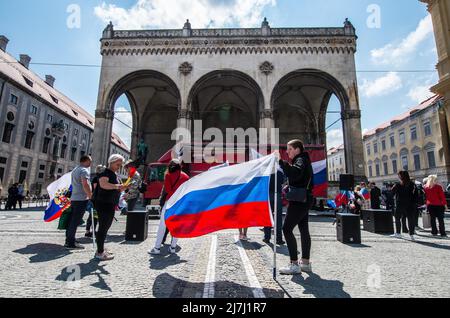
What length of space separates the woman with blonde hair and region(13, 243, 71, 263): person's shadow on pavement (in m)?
9.26

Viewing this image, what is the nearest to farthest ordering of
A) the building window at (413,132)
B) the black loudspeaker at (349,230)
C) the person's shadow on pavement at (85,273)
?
1. the person's shadow on pavement at (85,273)
2. the black loudspeaker at (349,230)
3. the building window at (413,132)

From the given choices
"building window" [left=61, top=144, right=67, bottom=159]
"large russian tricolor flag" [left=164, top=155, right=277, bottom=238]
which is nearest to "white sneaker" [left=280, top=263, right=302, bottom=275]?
"large russian tricolor flag" [left=164, top=155, right=277, bottom=238]

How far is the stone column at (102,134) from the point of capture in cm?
1892

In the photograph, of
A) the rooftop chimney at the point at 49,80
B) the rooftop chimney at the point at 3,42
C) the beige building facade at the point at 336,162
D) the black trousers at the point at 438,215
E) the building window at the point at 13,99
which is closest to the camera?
the black trousers at the point at 438,215

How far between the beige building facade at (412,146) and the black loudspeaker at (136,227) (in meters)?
26.4

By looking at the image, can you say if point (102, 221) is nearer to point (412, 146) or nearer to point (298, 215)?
point (298, 215)

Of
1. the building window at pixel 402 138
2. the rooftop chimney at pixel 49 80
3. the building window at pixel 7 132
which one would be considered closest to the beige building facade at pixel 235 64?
the building window at pixel 7 132

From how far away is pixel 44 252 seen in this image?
434cm

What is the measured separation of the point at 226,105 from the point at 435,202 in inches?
→ 882

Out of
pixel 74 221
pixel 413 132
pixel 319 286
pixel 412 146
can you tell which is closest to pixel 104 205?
pixel 74 221

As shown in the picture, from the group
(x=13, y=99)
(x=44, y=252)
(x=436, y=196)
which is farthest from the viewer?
(x=13, y=99)

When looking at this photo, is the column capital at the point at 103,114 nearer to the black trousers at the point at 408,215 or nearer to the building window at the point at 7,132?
the building window at the point at 7,132
